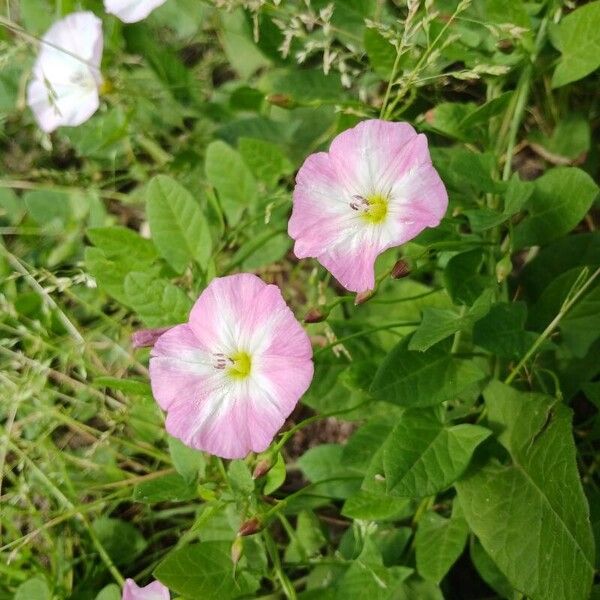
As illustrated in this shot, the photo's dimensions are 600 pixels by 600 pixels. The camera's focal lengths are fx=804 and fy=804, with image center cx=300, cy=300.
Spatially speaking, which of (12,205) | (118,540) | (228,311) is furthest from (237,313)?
(12,205)

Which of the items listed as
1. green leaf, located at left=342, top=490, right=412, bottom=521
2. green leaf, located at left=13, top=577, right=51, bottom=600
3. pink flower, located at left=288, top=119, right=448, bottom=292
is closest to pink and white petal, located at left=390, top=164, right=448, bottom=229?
pink flower, located at left=288, top=119, right=448, bottom=292

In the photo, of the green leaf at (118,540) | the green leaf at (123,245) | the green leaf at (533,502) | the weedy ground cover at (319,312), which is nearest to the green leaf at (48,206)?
the weedy ground cover at (319,312)

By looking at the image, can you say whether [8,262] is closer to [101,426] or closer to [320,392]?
[101,426]

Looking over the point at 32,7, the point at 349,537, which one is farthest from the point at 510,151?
the point at 32,7

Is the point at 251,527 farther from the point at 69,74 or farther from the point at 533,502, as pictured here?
the point at 69,74

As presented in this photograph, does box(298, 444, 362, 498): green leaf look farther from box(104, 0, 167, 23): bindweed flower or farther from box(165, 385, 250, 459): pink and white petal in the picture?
box(104, 0, 167, 23): bindweed flower

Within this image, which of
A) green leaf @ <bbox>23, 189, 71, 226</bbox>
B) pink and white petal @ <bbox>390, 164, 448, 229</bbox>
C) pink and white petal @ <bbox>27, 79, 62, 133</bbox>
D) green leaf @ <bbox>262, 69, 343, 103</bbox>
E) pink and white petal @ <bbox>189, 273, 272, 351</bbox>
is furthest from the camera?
green leaf @ <bbox>23, 189, 71, 226</bbox>

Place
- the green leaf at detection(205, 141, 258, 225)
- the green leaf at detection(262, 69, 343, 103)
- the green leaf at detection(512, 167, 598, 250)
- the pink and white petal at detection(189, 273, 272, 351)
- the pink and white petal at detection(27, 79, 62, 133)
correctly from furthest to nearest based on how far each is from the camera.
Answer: the pink and white petal at detection(27, 79, 62, 133), the green leaf at detection(262, 69, 343, 103), the green leaf at detection(205, 141, 258, 225), the green leaf at detection(512, 167, 598, 250), the pink and white petal at detection(189, 273, 272, 351)
